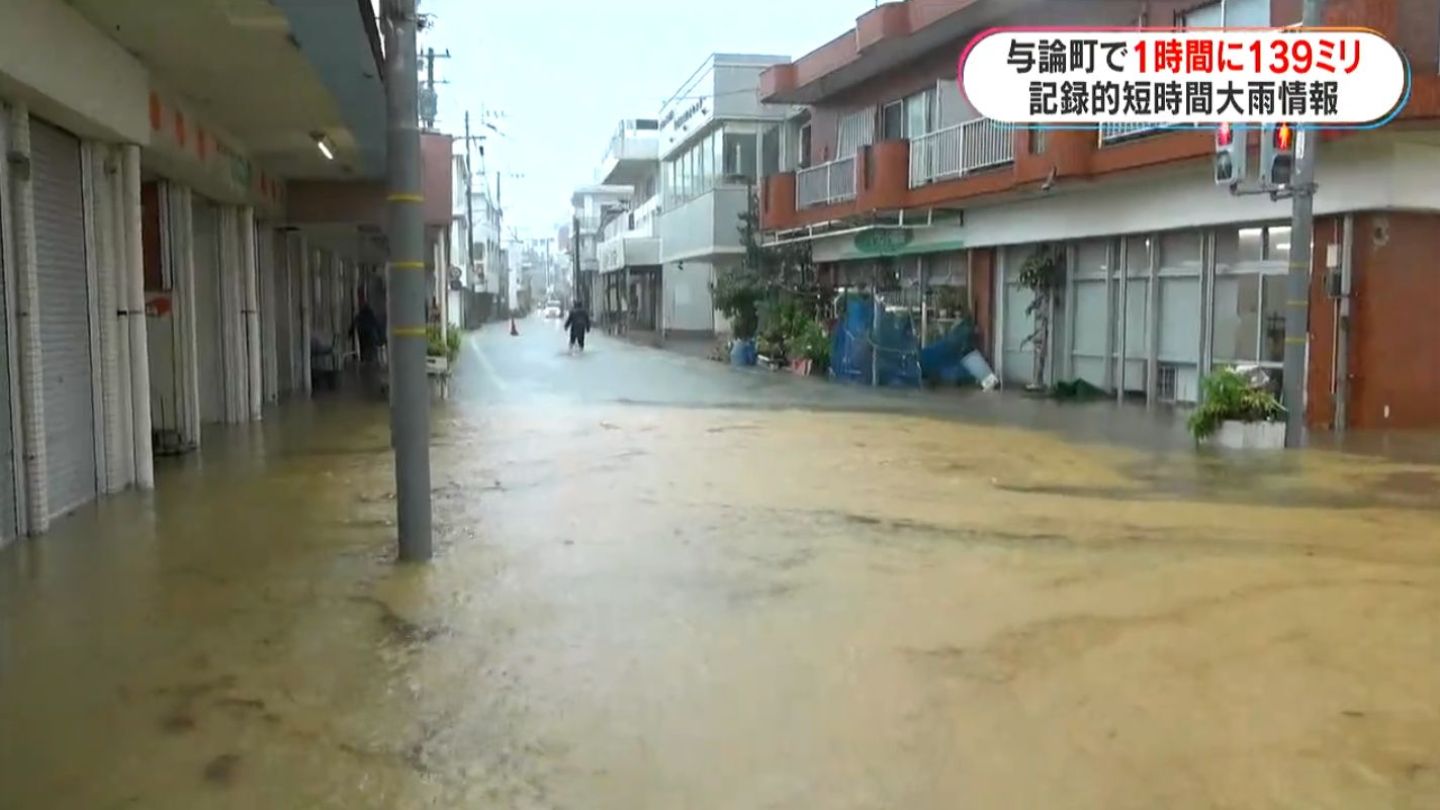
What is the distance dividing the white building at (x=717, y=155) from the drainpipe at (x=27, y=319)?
29298mm

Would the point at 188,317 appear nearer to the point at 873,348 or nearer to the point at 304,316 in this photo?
the point at 304,316

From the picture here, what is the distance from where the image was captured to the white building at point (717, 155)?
128ft

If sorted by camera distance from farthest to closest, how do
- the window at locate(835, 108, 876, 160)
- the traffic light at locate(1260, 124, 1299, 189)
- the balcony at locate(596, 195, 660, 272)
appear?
1. the balcony at locate(596, 195, 660, 272)
2. the window at locate(835, 108, 876, 160)
3. the traffic light at locate(1260, 124, 1299, 189)

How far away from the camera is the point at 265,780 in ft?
14.1

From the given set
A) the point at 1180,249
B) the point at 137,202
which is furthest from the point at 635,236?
the point at 137,202

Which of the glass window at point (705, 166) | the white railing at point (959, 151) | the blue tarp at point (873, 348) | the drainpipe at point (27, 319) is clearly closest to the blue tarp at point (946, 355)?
the blue tarp at point (873, 348)

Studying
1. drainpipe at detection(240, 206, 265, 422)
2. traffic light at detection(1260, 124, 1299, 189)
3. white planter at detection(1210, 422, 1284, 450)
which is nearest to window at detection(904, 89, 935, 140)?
traffic light at detection(1260, 124, 1299, 189)

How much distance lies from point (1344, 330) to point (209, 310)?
47.3 feet

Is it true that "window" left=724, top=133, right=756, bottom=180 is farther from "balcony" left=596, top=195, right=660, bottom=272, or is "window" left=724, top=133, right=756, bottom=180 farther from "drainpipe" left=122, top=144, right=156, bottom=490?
"drainpipe" left=122, top=144, right=156, bottom=490

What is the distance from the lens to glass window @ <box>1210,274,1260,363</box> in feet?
57.1

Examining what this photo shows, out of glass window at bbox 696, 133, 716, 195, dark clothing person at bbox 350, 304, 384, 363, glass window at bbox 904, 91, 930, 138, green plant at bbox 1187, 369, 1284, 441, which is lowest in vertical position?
green plant at bbox 1187, 369, 1284, 441

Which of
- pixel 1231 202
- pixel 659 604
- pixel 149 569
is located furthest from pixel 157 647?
pixel 1231 202
